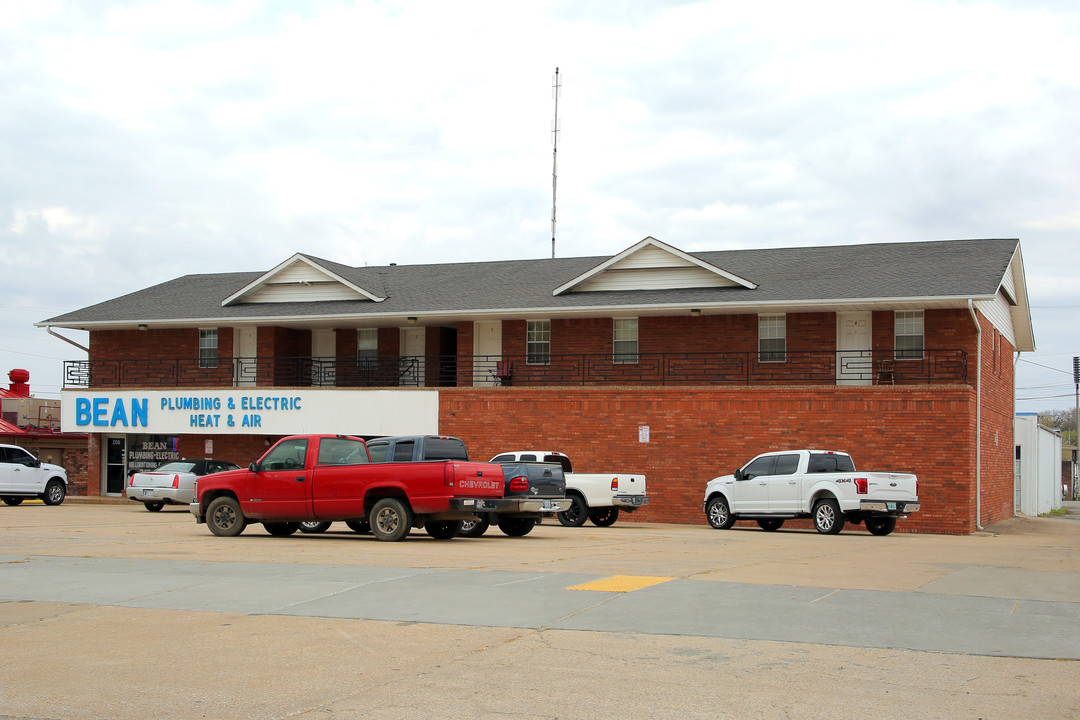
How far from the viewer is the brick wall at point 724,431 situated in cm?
2659

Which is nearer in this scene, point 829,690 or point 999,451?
point 829,690

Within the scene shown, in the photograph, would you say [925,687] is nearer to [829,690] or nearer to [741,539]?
[829,690]

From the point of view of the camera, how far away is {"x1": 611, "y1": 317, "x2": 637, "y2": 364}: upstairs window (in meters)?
32.1

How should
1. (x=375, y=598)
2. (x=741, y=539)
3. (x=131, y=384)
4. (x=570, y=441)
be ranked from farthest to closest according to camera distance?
(x=131, y=384) < (x=570, y=441) < (x=741, y=539) < (x=375, y=598)

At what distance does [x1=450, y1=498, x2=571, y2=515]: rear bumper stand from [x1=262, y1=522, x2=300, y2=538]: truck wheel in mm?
3932

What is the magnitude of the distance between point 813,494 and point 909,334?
25.1 ft

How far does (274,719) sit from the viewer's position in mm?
6891

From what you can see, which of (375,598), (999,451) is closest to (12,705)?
(375,598)

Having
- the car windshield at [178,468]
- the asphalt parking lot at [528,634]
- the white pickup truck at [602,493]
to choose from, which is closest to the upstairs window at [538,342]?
the white pickup truck at [602,493]

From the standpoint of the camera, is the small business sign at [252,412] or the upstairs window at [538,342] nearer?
the small business sign at [252,412]

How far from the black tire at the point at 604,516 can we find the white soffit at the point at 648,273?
7.97 metres

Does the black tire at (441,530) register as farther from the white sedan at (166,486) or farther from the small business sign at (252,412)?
the white sedan at (166,486)

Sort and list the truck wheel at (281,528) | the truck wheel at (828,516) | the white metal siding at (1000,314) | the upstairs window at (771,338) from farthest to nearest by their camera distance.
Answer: the upstairs window at (771,338) < the white metal siding at (1000,314) < the truck wheel at (828,516) < the truck wheel at (281,528)

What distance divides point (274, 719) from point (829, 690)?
12.2 feet
